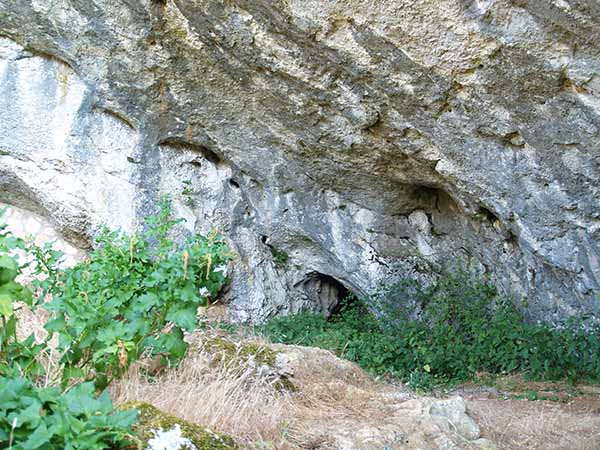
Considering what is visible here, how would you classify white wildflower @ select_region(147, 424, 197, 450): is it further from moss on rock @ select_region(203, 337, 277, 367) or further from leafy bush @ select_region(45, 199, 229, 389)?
moss on rock @ select_region(203, 337, 277, 367)

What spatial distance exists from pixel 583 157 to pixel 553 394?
1768mm

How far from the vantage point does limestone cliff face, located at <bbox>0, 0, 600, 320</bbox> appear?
4.41m

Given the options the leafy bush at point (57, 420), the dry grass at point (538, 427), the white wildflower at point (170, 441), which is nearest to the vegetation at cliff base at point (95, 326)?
the leafy bush at point (57, 420)

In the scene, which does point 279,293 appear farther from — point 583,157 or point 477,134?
point 583,157

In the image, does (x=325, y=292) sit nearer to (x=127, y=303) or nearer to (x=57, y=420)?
(x=127, y=303)

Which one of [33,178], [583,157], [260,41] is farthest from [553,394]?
[33,178]

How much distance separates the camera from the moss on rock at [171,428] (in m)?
2.44

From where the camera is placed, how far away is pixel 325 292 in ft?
26.0

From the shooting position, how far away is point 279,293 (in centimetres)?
748

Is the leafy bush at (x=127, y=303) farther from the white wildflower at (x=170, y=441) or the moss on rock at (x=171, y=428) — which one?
the white wildflower at (x=170, y=441)

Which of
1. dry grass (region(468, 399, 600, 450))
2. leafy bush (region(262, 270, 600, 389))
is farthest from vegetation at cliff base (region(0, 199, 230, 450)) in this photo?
leafy bush (region(262, 270, 600, 389))

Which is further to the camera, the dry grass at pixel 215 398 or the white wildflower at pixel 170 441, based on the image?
the dry grass at pixel 215 398

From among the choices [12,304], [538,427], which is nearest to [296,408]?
[538,427]

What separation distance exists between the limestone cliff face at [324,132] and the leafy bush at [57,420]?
122 inches
